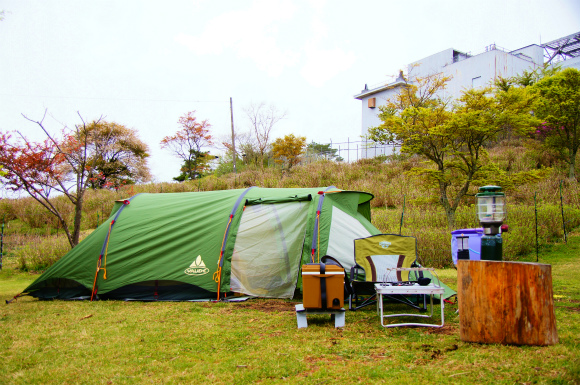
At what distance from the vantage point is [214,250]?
5535 millimetres

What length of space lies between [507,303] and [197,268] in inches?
152

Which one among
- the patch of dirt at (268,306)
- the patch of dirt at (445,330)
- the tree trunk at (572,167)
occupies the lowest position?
the patch of dirt at (268,306)

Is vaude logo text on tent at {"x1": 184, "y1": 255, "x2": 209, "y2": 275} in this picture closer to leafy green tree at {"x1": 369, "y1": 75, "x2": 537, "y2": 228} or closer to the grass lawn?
the grass lawn

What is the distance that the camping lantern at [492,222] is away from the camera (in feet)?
10.4

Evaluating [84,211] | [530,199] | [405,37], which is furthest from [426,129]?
[84,211]

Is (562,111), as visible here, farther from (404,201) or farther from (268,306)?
(268,306)

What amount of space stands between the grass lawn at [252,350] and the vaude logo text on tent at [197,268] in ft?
2.26

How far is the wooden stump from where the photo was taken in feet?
9.30

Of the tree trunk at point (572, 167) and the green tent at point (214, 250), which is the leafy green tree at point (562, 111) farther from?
the green tent at point (214, 250)

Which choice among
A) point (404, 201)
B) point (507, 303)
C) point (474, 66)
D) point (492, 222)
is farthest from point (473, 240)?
point (474, 66)

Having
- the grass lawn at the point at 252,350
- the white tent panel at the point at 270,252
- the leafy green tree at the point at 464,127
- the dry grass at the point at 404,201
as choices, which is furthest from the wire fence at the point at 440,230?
the grass lawn at the point at 252,350

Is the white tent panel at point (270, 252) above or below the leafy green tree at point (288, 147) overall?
below

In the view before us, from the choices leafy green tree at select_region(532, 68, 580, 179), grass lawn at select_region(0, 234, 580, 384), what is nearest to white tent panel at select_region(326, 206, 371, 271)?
grass lawn at select_region(0, 234, 580, 384)

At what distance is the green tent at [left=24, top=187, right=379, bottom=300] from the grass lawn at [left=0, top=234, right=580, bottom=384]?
66cm
